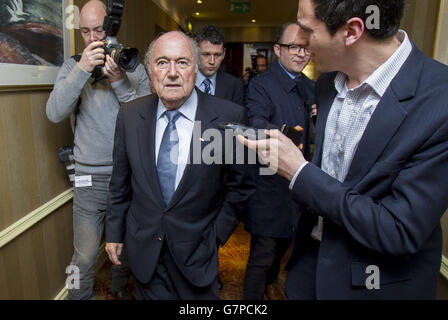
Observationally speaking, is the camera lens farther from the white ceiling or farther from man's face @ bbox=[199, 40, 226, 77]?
the white ceiling

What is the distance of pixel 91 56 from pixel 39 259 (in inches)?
51.6

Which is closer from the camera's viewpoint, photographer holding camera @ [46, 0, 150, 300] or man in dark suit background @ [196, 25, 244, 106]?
photographer holding camera @ [46, 0, 150, 300]

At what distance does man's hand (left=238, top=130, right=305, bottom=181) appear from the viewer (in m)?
0.97

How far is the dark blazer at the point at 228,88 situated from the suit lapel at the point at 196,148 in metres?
1.31

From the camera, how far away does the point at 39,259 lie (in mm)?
2059

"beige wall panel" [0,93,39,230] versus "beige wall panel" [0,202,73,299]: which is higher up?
"beige wall panel" [0,93,39,230]

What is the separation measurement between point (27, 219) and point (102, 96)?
2.77 ft

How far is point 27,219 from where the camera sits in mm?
1872

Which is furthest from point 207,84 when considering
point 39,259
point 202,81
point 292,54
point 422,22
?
point 39,259

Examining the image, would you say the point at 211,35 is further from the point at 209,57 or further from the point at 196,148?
the point at 196,148

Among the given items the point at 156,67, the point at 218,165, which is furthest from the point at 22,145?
the point at 218,165

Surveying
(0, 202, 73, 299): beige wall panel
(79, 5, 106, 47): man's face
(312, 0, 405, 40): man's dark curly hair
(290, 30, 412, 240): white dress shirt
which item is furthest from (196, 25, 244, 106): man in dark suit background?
(312, 0, 405, 40): man's dark curly hair

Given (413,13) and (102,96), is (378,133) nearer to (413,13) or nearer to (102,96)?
(102,96)
